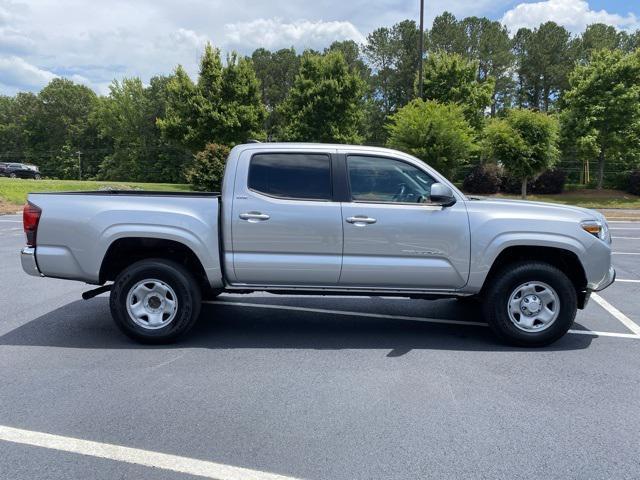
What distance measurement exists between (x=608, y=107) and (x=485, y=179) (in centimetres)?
765

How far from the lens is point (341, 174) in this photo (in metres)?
5.14

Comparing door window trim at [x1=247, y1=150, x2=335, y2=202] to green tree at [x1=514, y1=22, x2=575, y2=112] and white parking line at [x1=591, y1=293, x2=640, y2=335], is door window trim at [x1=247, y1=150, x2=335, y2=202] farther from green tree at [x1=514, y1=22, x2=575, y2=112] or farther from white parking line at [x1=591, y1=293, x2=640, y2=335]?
green tree at [x1=514, y1=22, x2=575, y2=112]

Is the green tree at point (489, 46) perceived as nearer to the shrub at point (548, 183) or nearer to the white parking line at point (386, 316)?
the shrub at point (548, 183)

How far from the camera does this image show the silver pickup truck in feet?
16.3

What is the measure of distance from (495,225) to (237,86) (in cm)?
3116

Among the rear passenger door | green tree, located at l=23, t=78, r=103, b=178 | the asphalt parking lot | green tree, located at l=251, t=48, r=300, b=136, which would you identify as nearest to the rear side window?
the rear passenger door

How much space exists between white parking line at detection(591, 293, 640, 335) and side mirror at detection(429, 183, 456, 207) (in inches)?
106

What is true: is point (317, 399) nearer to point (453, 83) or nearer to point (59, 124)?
point (453, 83)

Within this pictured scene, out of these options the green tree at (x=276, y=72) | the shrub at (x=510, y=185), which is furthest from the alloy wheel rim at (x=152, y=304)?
the green tree at (x=276, y=72)

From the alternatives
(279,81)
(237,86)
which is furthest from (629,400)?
(279,81)

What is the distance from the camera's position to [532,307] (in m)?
5.13

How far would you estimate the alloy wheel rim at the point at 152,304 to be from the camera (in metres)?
5.06

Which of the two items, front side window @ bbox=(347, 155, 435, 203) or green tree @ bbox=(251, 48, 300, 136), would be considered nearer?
front side window @ bbox=(347, 155, 435, 203)

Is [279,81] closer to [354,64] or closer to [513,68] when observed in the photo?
[354,64]
